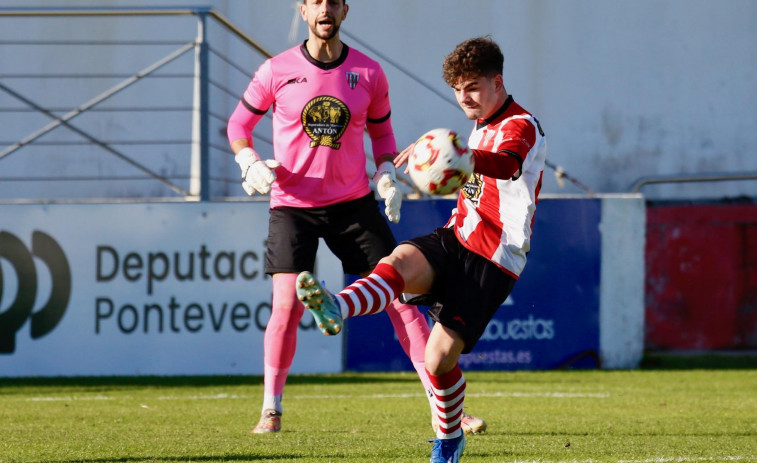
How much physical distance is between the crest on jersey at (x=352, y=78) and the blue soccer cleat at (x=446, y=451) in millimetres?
2035

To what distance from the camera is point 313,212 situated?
560cm

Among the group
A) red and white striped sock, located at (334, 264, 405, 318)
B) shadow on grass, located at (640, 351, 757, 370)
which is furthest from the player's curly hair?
shadow on grass, located at (640, 351, 757, 370)

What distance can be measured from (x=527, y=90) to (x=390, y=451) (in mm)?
9623

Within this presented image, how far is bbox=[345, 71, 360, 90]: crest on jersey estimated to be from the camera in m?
5.61

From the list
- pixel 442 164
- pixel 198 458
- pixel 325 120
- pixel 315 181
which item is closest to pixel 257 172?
pixel 315 181

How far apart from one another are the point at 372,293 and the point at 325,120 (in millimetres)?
1596

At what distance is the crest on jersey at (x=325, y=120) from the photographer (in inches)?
219

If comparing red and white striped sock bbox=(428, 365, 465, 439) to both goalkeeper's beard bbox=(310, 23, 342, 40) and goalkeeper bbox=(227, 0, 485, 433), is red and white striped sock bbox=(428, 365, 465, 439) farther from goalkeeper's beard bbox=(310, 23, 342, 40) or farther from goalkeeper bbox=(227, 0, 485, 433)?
goalkeeper's beard bbox=(310, 23, 342, 40)

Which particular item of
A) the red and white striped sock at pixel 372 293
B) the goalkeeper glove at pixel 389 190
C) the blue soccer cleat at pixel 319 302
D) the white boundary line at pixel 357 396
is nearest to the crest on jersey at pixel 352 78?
the goalkeeper glove at pixel 389 190

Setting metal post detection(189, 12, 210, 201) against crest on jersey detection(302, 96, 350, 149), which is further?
metal post detection(189, 12, 210, 201)

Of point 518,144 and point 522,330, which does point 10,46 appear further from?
point 518,144

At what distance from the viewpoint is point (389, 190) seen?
5.39m

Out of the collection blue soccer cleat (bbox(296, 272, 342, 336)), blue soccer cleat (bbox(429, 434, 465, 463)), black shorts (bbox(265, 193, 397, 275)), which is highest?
black shorts (bbox(265, 193, 397, 275))

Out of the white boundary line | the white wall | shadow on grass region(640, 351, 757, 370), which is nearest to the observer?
the white boundary line
